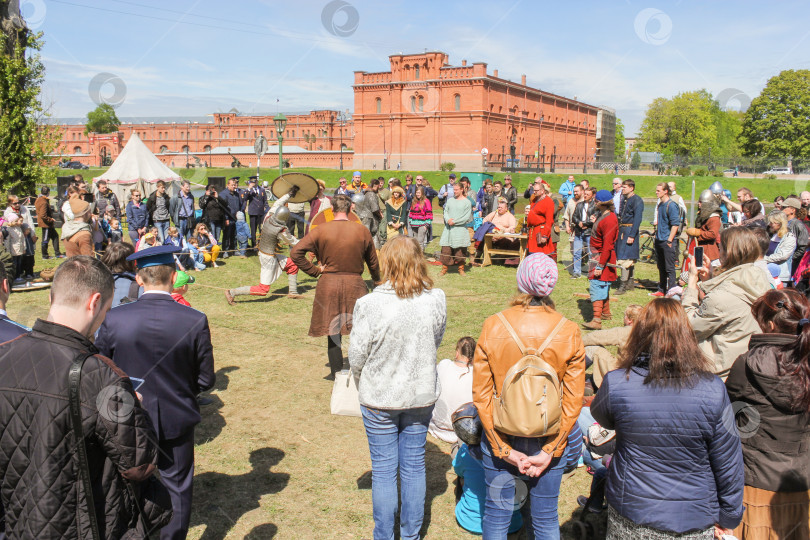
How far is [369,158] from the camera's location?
6512cm

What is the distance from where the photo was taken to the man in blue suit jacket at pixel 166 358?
321cm

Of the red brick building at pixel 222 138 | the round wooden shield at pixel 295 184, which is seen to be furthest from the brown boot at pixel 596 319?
the red brick building at pixel 222 138

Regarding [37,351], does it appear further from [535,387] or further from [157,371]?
[535,387]

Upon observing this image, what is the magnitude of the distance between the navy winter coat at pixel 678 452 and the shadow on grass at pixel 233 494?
2.51 meters

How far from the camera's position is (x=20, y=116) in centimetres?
1338

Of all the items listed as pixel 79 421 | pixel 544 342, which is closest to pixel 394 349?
pixel 544 342

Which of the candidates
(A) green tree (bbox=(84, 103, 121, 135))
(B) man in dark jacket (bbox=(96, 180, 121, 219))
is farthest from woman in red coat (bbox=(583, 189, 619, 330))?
(A) green tree (bbox=(84, 103, 121, 135))

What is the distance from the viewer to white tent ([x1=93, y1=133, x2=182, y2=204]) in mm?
24125

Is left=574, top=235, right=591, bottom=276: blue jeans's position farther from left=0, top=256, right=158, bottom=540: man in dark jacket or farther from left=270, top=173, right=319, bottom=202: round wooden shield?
left=0, top=256, right=158, bottom=540: man in dark jacket

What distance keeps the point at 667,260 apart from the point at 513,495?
8.49 metres

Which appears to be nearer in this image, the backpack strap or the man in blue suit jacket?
the backpack strap

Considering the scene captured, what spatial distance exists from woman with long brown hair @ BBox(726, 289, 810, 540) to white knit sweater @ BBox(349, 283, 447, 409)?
5.49ft

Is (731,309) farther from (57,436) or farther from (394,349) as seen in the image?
(57,436)

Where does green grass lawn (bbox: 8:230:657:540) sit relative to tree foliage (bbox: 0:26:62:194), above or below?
below
